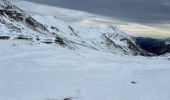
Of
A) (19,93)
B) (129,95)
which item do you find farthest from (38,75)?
(129,95)

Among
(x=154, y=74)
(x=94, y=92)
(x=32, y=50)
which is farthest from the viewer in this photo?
(x=32, y=50)

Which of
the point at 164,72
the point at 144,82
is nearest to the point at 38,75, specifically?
the point at 144,82

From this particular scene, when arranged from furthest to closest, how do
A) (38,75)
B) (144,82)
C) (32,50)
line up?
(32,50) < (144,82) < (38,75)

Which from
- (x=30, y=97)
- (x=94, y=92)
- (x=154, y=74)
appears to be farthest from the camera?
(x=154, y=74)

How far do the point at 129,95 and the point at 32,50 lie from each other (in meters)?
10.0

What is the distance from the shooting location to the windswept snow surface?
44.4ft

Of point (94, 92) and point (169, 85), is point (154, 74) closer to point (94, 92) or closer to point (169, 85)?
point (169, 85)

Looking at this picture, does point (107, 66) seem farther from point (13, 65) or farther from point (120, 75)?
point (13, 65)

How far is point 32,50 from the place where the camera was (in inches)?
882

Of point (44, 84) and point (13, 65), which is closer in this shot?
point (44, 84)

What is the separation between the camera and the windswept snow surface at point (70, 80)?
44.4 feet

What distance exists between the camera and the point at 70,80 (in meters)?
15.4

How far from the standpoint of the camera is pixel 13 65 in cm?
1741

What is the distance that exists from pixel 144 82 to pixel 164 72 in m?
3.19
